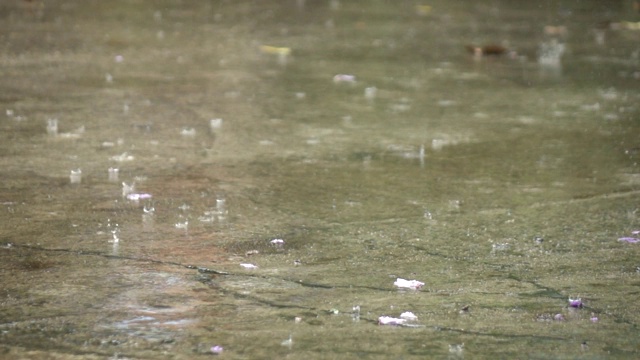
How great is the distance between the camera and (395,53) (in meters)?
7.97

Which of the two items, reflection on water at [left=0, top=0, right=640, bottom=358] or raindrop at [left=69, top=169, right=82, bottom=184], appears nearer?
reflection on water at [left=0, top=0, right=640, bottom=358]

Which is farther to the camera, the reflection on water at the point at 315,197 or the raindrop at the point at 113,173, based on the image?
the raindrop at the point at 113,173

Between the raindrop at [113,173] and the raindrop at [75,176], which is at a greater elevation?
the raindrop at [75,176]

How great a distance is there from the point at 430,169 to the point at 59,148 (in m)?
1.57

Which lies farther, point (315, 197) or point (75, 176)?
point (75, 176)

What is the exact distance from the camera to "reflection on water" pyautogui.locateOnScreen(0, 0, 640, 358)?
9.71 ft

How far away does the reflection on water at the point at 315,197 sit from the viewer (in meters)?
2.96

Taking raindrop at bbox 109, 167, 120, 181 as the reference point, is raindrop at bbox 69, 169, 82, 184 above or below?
above

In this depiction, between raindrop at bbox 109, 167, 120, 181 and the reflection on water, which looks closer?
the reflection on water

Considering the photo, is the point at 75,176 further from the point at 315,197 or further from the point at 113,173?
the point at 315,197

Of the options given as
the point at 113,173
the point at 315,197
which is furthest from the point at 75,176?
the point at 315,197

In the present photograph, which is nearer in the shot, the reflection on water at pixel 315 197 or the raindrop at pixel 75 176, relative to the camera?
the reflection on water at pixel 315 197

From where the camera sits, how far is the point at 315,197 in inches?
170

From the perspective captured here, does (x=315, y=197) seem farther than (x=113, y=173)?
No
